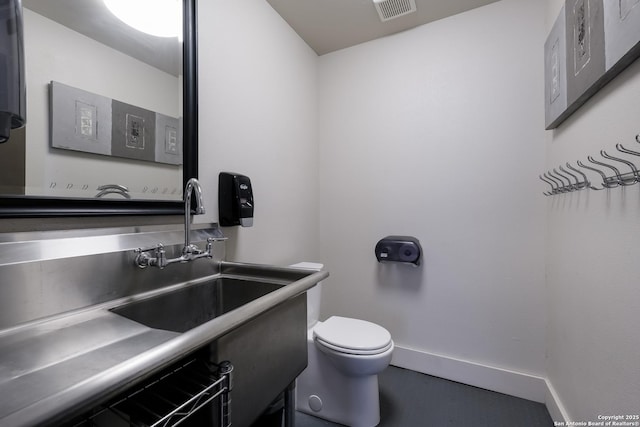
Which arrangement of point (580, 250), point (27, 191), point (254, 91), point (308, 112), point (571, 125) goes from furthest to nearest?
point (308, 112) < point (254, 91) < point (571, 125) < point (580, 250) < point (27, 191)

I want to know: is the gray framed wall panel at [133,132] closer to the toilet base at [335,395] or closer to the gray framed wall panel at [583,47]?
the toilet base at [335,395]

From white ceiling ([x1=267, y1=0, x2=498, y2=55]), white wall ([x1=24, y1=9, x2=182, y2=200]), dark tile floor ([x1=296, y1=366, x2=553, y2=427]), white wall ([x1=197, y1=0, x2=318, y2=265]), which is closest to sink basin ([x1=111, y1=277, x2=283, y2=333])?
white wall ([x1=197, y1=0, x2=318, y2=265])

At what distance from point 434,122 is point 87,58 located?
6.45ft

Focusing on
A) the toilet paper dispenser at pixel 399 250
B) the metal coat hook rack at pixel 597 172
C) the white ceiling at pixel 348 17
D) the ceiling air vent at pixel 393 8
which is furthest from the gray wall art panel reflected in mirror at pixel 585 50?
the toilet paper dispenser at pixel 399 250

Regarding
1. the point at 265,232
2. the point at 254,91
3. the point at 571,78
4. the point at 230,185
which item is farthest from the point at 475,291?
the point at 254,91

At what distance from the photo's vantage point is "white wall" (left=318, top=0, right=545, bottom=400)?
1.79m

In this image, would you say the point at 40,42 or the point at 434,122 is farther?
the point at 434,122

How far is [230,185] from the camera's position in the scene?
4.76 ft

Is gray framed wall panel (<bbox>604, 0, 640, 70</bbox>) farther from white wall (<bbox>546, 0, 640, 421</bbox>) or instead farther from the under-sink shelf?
the under-sink shelf

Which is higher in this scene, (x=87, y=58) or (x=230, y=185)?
(x=87, y=58)

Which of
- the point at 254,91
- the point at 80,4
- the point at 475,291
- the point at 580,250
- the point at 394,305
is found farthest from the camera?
the point at 394,305

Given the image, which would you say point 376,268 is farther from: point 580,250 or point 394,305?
point 580,250

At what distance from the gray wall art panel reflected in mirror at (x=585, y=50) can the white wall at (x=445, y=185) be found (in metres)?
0.27

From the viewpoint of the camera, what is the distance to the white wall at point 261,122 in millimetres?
1435
